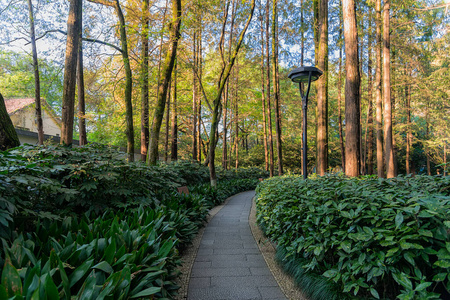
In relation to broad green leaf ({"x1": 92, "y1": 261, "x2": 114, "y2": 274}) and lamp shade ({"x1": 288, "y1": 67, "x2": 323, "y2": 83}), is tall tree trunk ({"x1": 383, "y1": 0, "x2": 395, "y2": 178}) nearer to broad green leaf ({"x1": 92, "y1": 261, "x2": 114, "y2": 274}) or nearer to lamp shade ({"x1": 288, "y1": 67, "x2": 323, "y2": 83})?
lamp shade ({"x1": 288, "y1": 67, "x2": 323, "y2": 83})

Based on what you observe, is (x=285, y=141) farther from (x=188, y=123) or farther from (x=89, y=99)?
(x=89, y=99)

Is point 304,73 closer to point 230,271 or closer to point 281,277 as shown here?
A: point 281,277

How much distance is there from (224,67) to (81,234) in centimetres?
948

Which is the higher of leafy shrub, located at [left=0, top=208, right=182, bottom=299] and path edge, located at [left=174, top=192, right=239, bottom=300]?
leafy shrub, located at [left=0, top=208, right=182, bottom=299]

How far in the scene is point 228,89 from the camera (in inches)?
691

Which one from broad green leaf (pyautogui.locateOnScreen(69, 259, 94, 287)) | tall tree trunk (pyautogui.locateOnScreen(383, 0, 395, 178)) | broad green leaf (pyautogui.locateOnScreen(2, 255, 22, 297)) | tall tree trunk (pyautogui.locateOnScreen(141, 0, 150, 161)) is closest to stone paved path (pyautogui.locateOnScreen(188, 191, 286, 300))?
broad green leaf (pyautogui.locateOnScreen(69, 259, 94, 287))

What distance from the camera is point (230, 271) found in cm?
345

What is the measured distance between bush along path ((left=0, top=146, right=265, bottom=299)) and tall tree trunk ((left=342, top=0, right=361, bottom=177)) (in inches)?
156

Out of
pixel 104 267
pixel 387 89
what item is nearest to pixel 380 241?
pixel 104 267

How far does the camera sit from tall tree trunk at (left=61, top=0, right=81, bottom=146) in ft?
18.0

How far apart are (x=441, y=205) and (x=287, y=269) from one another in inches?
75.9

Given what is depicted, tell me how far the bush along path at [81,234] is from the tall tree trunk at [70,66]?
76.1 inches

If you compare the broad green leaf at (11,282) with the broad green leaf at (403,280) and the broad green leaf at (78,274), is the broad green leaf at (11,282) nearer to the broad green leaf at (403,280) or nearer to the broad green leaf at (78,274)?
the broad green leaf at (78,274)

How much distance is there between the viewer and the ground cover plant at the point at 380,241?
176cm
